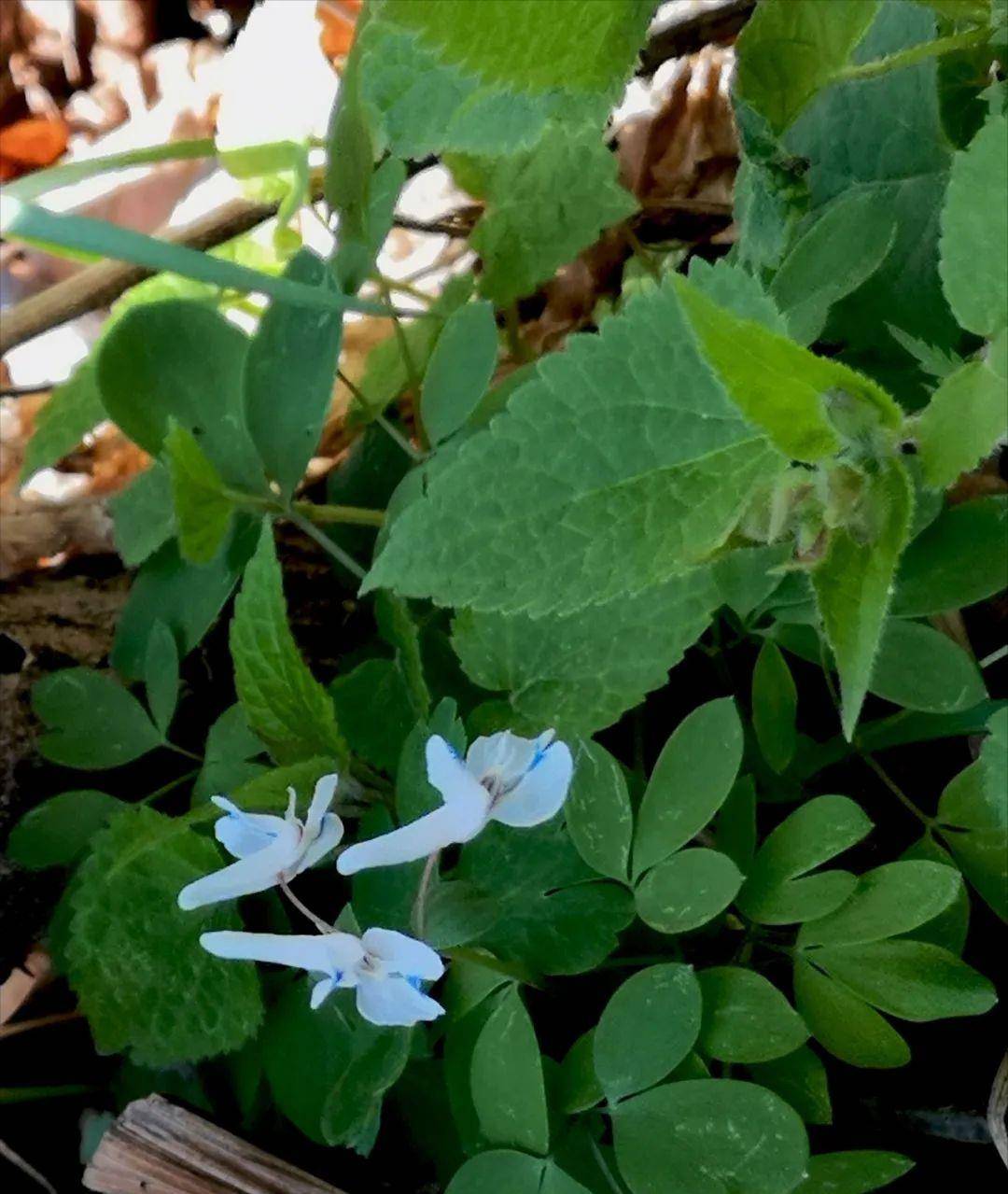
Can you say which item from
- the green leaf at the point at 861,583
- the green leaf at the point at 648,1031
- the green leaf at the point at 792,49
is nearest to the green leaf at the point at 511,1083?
the green leaf at the point at 648,1031

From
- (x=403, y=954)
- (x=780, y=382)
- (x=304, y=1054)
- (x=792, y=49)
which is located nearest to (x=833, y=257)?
(x=792, y=49)

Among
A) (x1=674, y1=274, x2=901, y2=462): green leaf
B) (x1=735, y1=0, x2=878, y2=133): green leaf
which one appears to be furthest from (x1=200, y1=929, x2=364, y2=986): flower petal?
(x1=735, y1=0, x2=878, y2=133): green leaf

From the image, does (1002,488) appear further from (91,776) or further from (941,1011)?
(91,776)

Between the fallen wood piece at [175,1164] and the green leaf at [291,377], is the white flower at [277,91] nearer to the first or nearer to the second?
the green leaf at [291,377]

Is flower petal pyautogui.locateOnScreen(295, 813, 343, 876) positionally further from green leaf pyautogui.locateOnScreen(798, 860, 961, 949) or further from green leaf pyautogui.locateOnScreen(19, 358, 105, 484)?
green leaf pyautogui.locateOnScreen(19, 358, 105, 484)

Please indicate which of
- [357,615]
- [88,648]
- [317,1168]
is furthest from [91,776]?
[317,1168]

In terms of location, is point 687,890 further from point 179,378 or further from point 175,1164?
point 179,378
